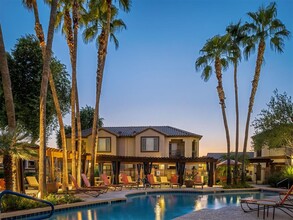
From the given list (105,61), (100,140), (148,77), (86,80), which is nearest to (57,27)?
(105,61)

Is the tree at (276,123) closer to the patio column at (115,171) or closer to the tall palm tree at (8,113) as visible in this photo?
the patio column at (115,171)

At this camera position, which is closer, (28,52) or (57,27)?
(57,27)

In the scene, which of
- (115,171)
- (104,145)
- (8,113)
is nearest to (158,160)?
(115,171)

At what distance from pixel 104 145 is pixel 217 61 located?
17083 millimetres

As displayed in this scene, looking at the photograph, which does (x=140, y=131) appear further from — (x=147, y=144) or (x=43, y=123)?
(x=43, y=123)

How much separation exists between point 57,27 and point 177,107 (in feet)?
47.0

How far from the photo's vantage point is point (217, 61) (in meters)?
28.5

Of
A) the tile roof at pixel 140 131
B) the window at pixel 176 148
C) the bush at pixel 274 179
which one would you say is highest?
the tile roof at pixel 140 131

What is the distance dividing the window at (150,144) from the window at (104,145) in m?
3.52

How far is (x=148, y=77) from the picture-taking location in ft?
96.1

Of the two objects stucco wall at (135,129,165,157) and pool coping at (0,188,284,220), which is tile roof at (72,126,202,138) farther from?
pool coping at (0,188,284,220)

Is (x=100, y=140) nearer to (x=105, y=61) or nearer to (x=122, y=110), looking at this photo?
(x=122, y=110)

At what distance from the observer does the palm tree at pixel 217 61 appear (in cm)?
2819

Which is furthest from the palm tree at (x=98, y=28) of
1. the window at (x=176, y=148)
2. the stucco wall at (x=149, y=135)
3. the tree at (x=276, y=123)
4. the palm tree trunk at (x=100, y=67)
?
the window at (x=176, y=148)
